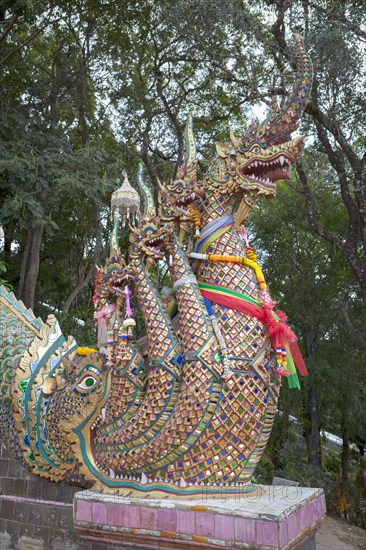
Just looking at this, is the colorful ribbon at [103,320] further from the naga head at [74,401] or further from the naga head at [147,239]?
the naga head at [147,239]

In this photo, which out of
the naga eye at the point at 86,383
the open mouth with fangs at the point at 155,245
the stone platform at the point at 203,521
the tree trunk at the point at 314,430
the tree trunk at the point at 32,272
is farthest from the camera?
the tree trunk at the point at 314,430

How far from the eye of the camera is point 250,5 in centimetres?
906

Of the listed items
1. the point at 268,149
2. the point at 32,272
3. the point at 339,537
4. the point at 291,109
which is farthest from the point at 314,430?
the point at 291,109

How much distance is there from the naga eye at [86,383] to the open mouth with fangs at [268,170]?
183 centimetres

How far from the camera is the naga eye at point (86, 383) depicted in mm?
3622

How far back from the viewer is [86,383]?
3648 millimetres

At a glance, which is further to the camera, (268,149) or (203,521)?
(268,149)

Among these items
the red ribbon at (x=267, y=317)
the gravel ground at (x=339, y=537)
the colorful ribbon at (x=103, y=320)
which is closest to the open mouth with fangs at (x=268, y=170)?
the red ribbon at (x=267, y=317)

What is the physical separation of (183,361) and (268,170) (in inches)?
58.1

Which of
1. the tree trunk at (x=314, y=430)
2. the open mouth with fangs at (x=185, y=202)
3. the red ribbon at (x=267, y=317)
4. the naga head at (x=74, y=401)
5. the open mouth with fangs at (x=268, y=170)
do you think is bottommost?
the tree trunk at (x=314, y=430)

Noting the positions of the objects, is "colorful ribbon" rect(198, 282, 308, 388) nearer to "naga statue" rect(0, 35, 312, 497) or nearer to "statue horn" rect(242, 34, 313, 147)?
"naga statue" rect(0, 35, 312, 497)

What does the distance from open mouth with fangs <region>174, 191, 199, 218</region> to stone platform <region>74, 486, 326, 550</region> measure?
192cm

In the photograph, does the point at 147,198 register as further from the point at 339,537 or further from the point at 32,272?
the point at 339,537

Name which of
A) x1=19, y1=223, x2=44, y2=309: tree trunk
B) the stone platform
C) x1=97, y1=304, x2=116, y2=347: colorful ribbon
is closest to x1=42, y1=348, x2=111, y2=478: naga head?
x1=97, y1=304, x2=116, y2=347: colorful ribbon
